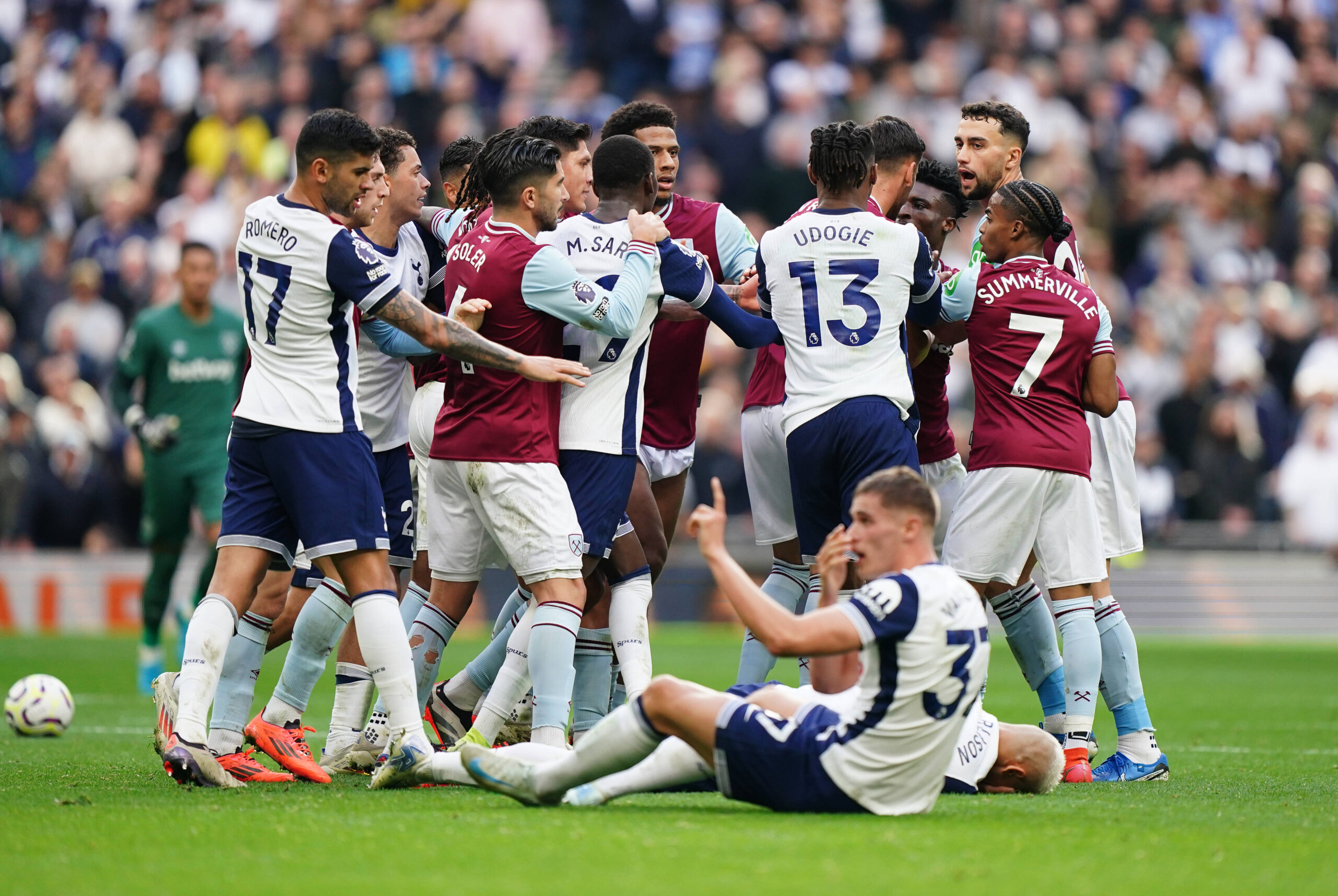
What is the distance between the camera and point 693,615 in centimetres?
2003

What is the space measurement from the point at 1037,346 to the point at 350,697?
350 centimetres

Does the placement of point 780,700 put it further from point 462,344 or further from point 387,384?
point 387,384

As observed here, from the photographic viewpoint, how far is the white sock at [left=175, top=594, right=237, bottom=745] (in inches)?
265

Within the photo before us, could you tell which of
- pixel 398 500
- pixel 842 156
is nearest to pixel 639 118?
pixel 842 156

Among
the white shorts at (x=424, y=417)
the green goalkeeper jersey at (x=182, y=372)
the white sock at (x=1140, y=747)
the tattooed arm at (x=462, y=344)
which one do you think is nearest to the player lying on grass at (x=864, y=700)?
the tattooed arm at (x=462, y=344)

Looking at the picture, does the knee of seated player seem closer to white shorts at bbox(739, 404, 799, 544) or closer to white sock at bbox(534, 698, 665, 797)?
white sock at bbox(534, 698, 665, 797)

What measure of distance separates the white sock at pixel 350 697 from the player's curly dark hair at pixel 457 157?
261 cm

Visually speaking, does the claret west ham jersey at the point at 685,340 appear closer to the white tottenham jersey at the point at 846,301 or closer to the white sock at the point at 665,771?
the white tottenham jersey at the point at 846,301

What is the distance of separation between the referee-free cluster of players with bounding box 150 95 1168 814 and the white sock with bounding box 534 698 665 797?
16 millimetres

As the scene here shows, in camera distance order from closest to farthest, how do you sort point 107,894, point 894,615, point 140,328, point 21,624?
point 107,894 → point 894,615 → point 140,328 → point 21,624

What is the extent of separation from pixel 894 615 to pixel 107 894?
8.32 feet

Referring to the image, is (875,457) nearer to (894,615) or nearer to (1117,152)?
(894,615)

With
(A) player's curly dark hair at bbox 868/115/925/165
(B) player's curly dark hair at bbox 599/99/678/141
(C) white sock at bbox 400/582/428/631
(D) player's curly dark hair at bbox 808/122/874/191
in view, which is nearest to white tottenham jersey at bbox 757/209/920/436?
(D) player's curly dark hair at bbox 808/122/874/191

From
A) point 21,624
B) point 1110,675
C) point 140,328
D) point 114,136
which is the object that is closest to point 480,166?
point 1110,675
